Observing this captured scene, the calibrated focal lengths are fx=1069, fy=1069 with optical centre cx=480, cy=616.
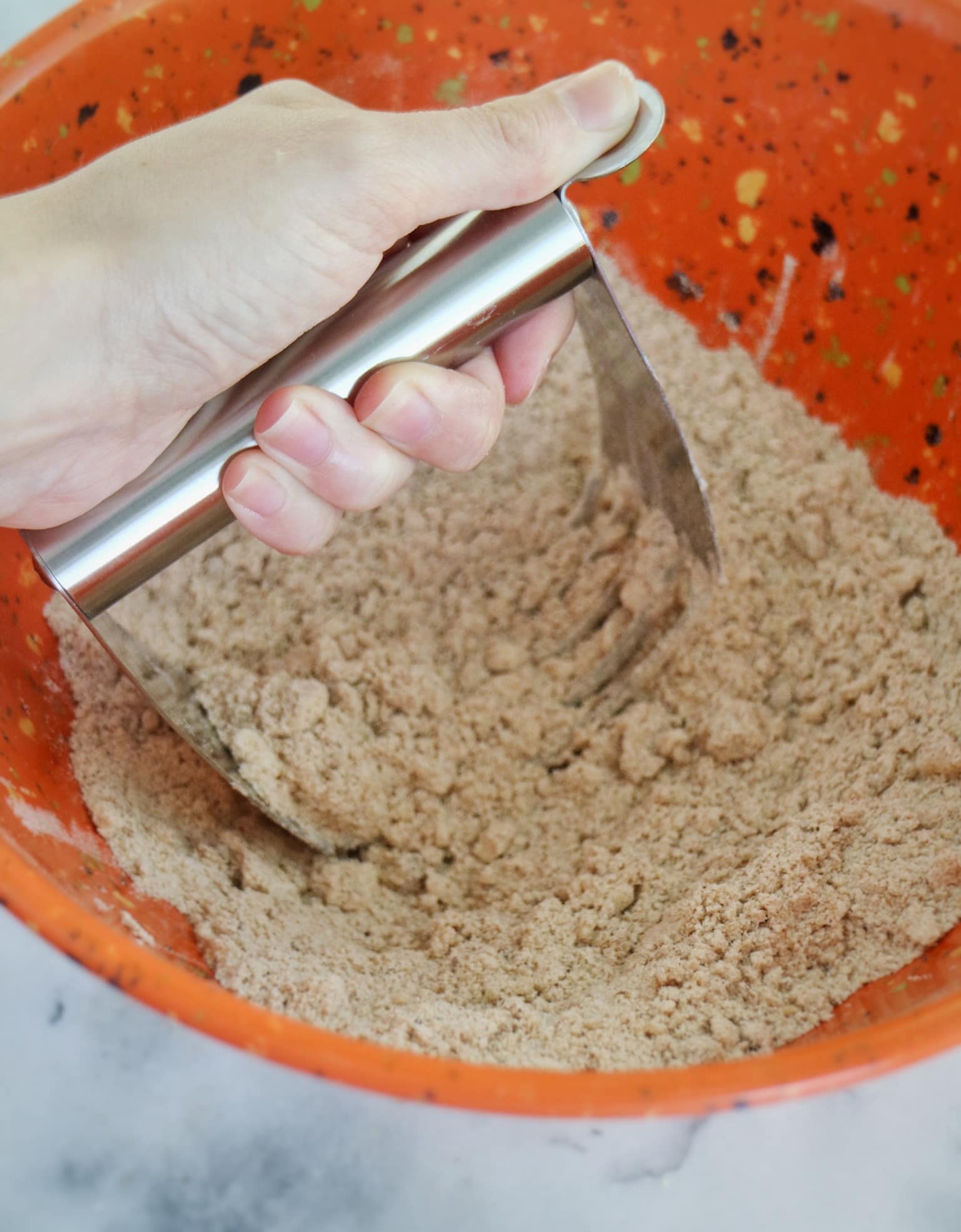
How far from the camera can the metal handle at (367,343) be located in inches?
23.0

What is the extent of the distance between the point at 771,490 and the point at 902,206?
234mm

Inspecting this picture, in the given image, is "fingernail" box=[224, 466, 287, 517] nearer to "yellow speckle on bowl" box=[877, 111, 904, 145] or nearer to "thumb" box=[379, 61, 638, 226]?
"thumb" box=[379, 61, 638, 226]

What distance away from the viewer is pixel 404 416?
0.62m

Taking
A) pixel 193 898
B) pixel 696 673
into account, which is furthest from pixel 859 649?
pixel 193 898

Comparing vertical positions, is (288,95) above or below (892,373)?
above

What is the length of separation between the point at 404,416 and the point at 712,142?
43 centimetres

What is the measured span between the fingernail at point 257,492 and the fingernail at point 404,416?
2.6 inches

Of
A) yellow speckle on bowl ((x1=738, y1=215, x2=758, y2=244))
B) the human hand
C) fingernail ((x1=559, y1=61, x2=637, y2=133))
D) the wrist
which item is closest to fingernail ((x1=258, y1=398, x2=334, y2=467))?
the human hand

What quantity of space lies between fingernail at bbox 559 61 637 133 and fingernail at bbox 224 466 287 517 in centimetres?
26

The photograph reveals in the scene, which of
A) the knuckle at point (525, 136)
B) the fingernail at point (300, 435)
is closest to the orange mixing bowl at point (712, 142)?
the fingernail at point (300, 435)

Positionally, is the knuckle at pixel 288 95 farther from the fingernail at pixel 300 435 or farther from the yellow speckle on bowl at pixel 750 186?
the yellow speckle on bowl at pixel 750 186

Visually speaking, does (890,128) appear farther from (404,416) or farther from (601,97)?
(404,416)

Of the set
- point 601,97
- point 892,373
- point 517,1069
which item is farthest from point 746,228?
point 517,1069

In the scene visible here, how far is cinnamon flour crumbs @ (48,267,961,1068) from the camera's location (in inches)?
21.0
